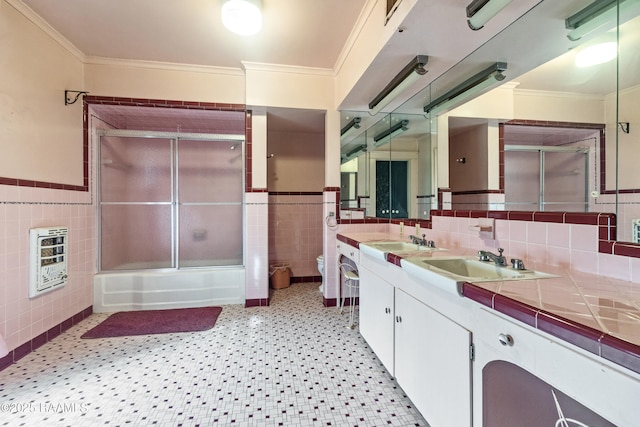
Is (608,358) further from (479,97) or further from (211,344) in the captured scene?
(211,344)

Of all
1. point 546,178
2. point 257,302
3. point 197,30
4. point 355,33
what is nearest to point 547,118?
point 546,178

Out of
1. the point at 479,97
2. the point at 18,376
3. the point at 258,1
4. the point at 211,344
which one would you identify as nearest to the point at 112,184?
the point at 18,376

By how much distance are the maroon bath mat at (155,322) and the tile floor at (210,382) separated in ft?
0.39

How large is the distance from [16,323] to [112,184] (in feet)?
5.76

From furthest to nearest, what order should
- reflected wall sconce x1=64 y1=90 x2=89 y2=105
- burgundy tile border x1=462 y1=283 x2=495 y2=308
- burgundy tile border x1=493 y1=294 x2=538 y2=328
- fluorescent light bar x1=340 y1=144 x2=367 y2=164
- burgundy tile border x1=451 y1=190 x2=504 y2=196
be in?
fluorescent light bar x1=340 y1=144 x2=367 y2=164 < reflected wall sconce x1=64 y1=90 x2=89 y2=105 < burgundy tile border x1=451 y1=190 x2=504 y2=196 < burgundy tile border x1=462 y1=283 x2=495 y2=308 < burgundy tile border x1=493 y1=294 x2=538 y2=328

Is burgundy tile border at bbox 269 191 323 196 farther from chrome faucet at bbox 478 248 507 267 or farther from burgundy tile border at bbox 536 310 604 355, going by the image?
burgundy tile border at bbox 536 310 604 355

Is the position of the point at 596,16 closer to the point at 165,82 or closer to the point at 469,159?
the point at 469,159

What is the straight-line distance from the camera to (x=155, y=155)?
3564 mm

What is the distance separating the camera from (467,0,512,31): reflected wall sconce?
50.8 inches

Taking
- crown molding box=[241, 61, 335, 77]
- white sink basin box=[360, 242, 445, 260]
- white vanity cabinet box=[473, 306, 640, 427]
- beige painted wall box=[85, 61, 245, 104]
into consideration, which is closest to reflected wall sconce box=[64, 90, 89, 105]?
beige painted wall box=[85, 61, 245, 104]

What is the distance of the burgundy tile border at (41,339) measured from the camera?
2029 mm

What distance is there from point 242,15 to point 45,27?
180 centimetres

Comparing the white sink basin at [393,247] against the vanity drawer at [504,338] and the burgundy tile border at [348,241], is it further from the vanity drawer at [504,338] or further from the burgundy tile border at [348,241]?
the vanity drawer at [504,338]

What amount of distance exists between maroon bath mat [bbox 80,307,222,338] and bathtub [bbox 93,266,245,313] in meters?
0.11
